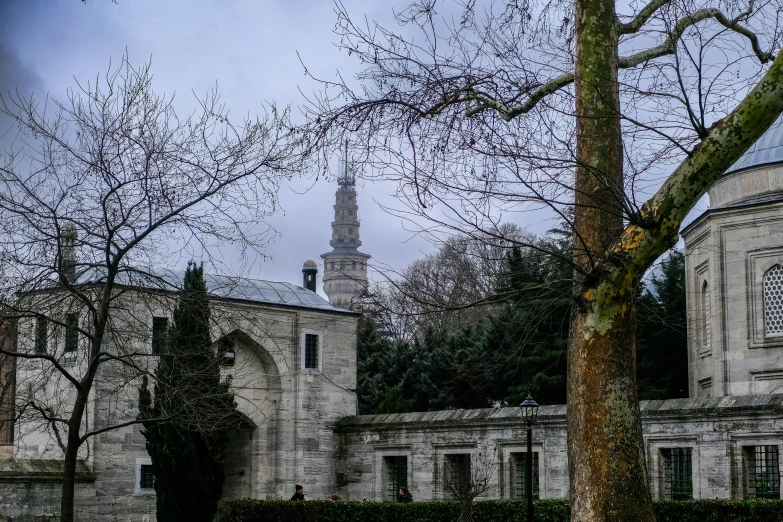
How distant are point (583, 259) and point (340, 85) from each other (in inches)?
115

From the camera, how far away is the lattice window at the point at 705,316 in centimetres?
2688

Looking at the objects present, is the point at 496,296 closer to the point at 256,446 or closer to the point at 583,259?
the point at 583,259

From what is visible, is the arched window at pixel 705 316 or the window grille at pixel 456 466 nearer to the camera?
the window grille at pixel 456 466

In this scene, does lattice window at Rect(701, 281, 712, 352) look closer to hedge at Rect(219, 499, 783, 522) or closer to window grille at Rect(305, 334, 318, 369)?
window grille at Rect(305, 334, 318, 369)

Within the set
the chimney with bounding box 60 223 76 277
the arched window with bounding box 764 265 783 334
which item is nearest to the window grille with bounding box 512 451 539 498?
the arched window with bounding box 764 265 783 334

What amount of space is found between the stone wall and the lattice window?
22.7ft

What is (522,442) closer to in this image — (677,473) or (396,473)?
(677,473)

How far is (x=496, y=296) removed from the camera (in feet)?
27.8

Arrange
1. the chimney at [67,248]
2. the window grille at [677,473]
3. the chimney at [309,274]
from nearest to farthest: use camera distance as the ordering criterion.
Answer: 1. the chimney at [67,248]
2. the window grille at [677,473]
3. the chimney at [309,274]

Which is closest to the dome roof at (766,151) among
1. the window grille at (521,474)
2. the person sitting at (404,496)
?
the window grille at (521,474)

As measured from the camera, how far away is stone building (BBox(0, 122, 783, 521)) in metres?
20.6

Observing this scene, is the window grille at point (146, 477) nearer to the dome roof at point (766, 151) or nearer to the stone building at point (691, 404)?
the stone building at point (691, 404)

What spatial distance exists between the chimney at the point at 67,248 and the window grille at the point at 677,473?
470 inches

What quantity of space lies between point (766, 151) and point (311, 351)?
12482mm
